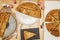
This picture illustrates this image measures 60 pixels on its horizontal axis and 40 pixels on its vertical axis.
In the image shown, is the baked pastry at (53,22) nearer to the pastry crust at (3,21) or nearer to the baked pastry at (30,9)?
the baked pastry at (30,9)

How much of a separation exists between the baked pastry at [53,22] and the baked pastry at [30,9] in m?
0.09

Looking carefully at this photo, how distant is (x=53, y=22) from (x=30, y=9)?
217 millimetres

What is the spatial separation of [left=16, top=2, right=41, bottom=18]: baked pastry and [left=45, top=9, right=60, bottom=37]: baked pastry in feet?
0.30

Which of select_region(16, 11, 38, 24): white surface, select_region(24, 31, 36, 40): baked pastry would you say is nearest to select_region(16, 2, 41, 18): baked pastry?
select_region(16, 11, 38, 24): white surface

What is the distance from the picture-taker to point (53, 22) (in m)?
1.09

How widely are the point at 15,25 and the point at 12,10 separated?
12 centimetres

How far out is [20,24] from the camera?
106 centimetres

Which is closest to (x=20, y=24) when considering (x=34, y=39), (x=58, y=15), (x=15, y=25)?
(x=15, y=25)

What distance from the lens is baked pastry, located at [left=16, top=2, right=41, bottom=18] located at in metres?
1.06

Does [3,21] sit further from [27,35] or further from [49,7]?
[49,7]

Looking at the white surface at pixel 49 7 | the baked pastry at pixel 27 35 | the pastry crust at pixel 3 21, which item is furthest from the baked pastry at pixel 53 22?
the pastry crust at pixel 3 21

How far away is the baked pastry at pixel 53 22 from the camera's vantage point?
3.56 feet

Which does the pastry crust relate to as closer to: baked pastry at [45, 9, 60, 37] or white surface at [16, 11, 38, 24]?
white surface at [16, 11, 38, 24]

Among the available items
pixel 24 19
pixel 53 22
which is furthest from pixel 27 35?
pixel 53 22
